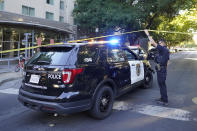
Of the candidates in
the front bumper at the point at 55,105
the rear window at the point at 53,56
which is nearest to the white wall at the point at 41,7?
the rear window at the point at 53,56

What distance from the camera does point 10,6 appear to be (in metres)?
16.4

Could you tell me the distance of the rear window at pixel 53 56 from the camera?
3.36 meters

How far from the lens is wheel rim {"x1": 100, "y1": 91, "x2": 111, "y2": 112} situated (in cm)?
388

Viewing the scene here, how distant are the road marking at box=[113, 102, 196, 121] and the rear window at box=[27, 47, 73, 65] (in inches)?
81.1

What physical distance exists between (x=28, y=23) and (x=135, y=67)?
1286 centimetres

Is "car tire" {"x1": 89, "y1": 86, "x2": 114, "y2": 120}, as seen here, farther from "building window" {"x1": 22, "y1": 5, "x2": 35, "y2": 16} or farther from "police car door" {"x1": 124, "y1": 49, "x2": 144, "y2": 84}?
"building window" {"x1": 22, "y1": 5, "x2": 35, "y2": 16}

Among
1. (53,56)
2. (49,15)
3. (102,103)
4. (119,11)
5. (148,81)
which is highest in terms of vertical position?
(49,15)

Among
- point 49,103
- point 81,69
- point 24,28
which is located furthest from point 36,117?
point 24,28

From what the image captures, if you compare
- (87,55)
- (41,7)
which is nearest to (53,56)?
(87,55)

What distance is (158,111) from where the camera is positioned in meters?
4.29

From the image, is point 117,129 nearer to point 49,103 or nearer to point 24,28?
point 49,103

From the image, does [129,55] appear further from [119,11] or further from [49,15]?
[49,15]

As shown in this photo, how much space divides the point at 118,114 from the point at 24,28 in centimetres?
1598

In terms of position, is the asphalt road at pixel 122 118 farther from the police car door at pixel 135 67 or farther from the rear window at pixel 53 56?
the rear window at pixel 53 56
